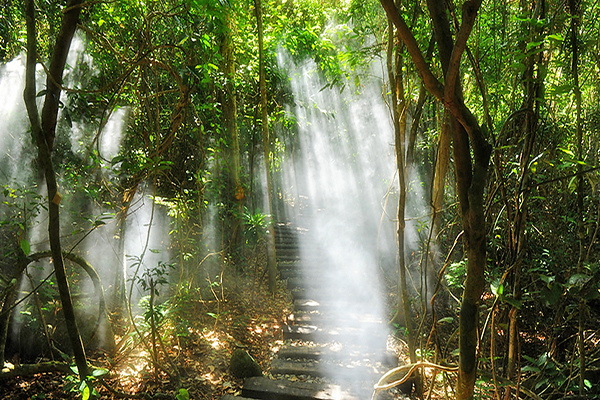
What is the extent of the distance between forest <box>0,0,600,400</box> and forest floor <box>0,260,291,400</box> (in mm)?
31

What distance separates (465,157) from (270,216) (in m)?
5.22

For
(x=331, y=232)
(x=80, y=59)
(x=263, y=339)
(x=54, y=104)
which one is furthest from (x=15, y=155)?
(x=331, y=232)

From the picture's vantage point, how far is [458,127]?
91 centimetres

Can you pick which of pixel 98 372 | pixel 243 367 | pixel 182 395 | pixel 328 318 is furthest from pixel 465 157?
pixel 328 318

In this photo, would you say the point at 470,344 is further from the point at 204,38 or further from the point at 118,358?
the point at 118,358

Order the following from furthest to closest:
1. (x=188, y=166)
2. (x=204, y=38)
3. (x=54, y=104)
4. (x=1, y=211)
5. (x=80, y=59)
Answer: (x=188, y=166) < (x=80, y=59) < (x=1, y=211) < (x=204, y=38) < (x=54, y=104)

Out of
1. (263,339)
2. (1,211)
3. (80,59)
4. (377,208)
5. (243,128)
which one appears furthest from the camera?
(377,208)

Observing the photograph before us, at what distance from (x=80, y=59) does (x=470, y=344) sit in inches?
195

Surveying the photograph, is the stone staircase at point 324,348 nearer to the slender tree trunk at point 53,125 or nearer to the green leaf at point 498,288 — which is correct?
the slender tree trunk at point 53,125

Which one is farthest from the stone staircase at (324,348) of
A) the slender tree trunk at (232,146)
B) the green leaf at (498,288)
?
the green leaf at (498,288)

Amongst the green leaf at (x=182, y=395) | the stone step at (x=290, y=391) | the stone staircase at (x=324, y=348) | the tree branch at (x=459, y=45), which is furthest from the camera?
the stone staircase at (x=324, y=348)

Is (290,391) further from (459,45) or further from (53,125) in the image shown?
(459,45)

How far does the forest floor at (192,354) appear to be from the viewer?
2.75 m

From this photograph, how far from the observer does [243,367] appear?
3.55 metres
